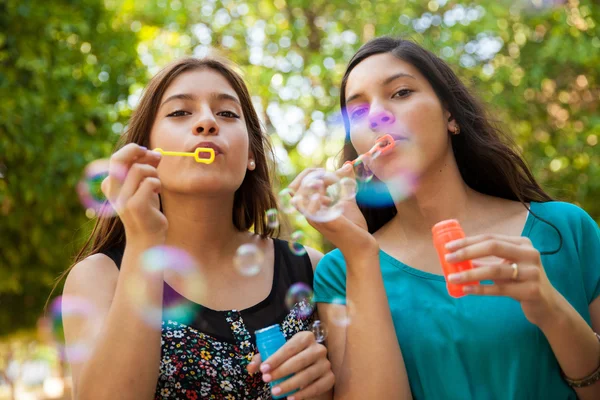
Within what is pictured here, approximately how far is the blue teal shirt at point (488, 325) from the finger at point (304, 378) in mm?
306

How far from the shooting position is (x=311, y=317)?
2.12 metres

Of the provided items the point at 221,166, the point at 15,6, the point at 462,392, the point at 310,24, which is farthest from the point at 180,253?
the point at 310,24

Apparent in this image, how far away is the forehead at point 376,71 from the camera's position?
2.13 m

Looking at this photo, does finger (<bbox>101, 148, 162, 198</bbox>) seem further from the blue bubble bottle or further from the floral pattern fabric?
the blue bubble bottle

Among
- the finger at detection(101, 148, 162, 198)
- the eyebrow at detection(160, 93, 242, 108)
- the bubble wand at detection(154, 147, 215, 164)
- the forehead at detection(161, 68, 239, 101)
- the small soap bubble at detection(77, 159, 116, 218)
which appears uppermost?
the small soap bubble at detection(77, 159, 116, 218)

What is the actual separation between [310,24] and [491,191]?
695 centimetres

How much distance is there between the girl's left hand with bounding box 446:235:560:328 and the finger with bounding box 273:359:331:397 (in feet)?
1.62

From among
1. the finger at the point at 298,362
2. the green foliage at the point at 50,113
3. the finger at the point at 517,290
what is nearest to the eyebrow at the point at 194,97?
the finger at the point at 298,362

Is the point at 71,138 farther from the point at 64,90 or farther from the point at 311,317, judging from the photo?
the point at 311,317

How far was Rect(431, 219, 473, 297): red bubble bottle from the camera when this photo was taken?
154cm

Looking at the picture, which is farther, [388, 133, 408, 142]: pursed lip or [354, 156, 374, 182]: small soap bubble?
[354, 156, 374, 182]: small soap bubble

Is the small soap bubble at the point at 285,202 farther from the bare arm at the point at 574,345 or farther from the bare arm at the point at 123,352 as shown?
the bare arm at the point at 574,345

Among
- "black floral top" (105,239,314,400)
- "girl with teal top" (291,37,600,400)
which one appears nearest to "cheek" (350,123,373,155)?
"girl with teal top" (291,37,600,400)

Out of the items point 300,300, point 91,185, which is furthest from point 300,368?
point 91,185
